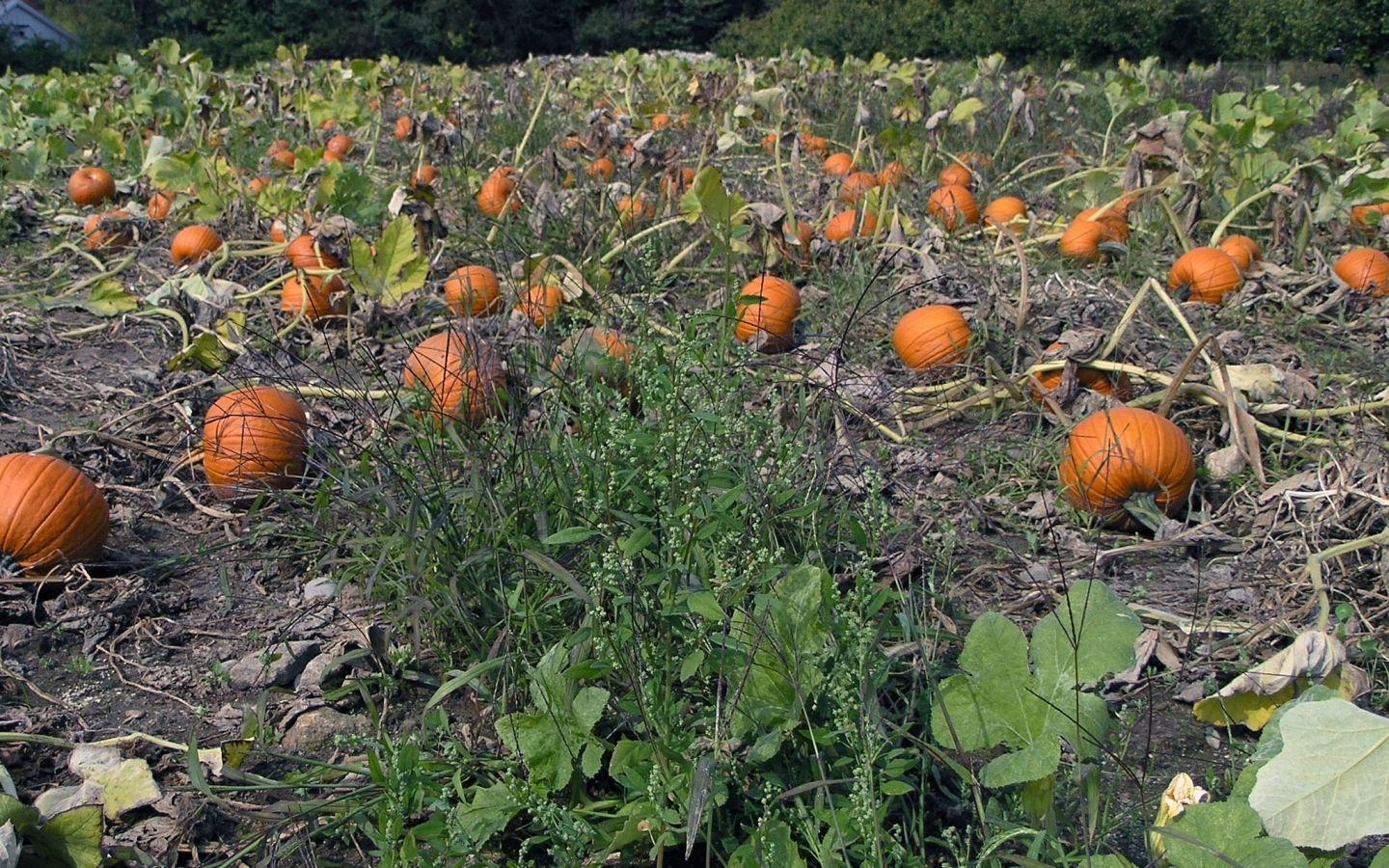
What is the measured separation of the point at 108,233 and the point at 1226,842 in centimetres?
491

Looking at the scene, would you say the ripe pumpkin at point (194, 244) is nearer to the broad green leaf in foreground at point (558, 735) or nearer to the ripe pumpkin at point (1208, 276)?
the broad green leaf in foreground at point (558, 735)

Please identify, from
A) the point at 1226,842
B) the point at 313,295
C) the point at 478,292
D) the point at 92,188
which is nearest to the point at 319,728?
the point at 1226,842

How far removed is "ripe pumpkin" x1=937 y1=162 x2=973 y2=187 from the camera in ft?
16.9

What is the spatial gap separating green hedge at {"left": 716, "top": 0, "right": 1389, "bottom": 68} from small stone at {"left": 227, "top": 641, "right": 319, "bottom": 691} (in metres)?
19.2

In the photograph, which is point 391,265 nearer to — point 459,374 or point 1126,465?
point 459,374

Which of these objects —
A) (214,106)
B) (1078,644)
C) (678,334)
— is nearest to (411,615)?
(678,334)

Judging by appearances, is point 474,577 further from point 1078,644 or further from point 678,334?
point 1078,644

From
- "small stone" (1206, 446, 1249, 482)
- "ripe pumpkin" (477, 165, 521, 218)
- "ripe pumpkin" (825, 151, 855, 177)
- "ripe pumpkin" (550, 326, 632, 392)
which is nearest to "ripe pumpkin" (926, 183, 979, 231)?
"ripe pumpkin" (825, 151, 855, 177)

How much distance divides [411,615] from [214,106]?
19.0ft

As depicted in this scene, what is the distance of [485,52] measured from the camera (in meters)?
Answer: 27.2

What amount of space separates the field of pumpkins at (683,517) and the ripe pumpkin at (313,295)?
0.02 meters

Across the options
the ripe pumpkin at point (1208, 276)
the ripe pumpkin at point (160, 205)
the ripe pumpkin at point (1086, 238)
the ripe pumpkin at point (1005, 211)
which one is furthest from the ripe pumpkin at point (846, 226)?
the ripe pumpkin at point (160, 205)

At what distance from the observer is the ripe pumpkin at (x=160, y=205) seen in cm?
501

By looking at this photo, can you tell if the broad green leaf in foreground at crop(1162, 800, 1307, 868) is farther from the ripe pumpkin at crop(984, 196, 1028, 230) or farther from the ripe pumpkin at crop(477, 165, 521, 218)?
the ripe pumpkin at crop(477, 165, 521, 218)
